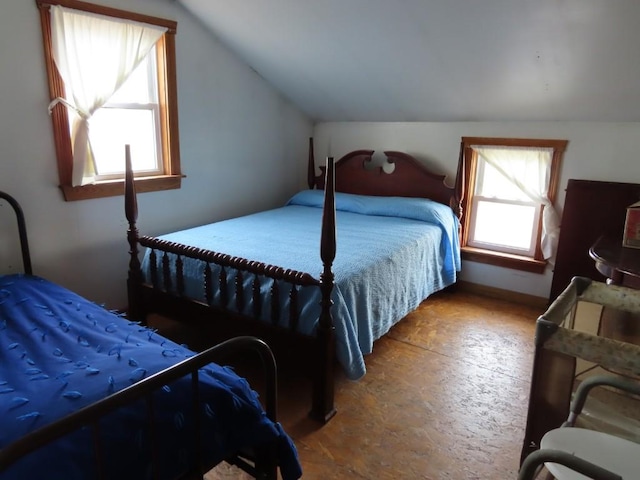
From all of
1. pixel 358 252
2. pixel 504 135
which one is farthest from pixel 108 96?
pixel 504 135

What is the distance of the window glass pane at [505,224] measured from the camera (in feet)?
12.2

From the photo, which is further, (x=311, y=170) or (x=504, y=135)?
(x=311, y=170)

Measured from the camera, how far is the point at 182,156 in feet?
11.4

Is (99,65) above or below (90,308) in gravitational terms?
above

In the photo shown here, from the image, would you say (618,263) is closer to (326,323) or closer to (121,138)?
(326,323)

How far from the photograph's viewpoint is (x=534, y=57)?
2.78 meters

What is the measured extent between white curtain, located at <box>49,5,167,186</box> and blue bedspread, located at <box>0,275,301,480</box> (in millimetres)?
1323

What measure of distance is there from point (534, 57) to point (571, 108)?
0.61 meters

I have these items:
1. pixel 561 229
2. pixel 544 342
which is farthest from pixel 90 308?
pixel 561 229

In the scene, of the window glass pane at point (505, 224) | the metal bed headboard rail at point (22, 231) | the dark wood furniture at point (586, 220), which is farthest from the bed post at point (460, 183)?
the metal bed headboard rail at point (22, 231)

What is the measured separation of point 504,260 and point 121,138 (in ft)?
10.1

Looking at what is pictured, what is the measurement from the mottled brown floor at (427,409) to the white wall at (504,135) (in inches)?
24.7

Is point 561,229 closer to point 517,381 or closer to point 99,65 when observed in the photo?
point 517,381

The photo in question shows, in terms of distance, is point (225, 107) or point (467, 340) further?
point (225, 107)
